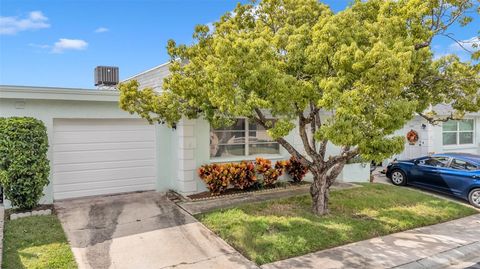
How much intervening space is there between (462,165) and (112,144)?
36.2ft

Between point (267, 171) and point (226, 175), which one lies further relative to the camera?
point (267, 171)

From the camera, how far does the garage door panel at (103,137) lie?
8.60m

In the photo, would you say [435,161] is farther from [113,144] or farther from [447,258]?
[113,144]

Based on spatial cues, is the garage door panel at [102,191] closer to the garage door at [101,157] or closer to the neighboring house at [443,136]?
the garage door at [101,157]

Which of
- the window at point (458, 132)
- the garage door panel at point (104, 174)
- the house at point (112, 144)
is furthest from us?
the window at point (458, 132)

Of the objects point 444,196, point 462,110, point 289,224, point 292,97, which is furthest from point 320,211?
point 444,196

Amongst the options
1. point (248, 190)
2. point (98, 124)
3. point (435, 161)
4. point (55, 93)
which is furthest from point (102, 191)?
point (435, 161)

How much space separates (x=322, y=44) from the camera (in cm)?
598

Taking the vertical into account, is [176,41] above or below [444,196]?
above

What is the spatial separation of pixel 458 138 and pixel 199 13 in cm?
1532

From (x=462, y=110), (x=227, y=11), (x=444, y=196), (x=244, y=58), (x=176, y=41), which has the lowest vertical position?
(x=444, y=196)

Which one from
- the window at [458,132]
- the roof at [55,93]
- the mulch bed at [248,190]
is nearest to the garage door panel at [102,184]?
the mulch bed at [248,190]

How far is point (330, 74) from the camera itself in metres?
6.31

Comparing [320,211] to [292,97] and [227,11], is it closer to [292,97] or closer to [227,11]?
[292,97]
